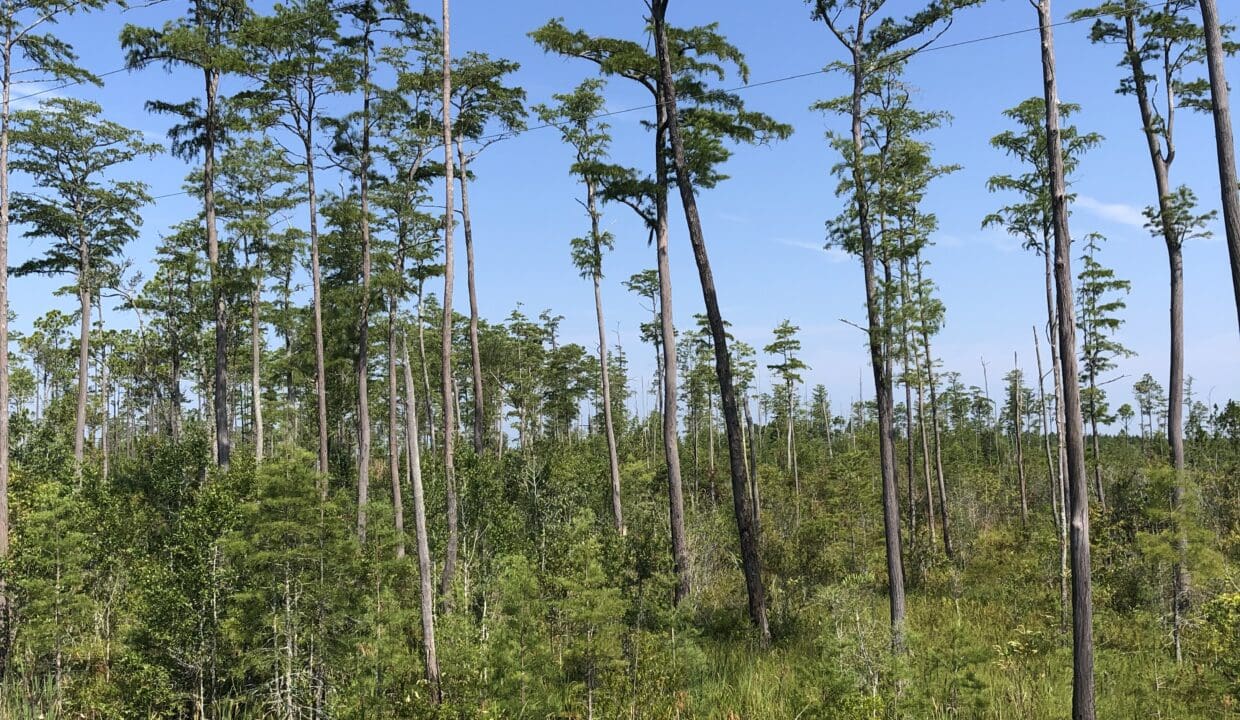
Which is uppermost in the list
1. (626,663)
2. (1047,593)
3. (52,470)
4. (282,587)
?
(52,470)

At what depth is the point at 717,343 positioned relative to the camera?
13.0 m

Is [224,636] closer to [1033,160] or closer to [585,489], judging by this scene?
[585,489]

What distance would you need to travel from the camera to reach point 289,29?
17172mm

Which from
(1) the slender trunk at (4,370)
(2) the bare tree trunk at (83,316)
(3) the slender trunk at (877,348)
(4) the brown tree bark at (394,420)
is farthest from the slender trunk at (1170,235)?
(2) the bare tree trunk at (83,316)

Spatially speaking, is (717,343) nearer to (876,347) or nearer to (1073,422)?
(876,347)

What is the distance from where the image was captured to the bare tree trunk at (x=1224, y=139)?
21.6 feet

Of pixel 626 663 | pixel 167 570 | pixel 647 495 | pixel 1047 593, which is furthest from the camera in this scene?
pixel 647 495

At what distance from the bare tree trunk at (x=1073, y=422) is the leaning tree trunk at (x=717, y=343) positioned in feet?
18.0

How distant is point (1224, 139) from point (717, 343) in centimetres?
763

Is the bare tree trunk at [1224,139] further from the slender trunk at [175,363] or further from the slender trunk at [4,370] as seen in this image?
the slender trunk at [175,363]

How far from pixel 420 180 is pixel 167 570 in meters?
13.8

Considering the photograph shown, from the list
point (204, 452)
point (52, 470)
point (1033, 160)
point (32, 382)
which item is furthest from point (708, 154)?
point (32, 382)

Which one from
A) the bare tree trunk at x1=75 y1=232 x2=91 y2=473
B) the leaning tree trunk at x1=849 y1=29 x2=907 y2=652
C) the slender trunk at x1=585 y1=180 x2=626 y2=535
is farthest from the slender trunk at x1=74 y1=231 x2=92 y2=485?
the leaning tree trunk at x1=849 y1=29 x2=907 y2=652

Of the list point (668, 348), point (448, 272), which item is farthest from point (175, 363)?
point (668, 348)
